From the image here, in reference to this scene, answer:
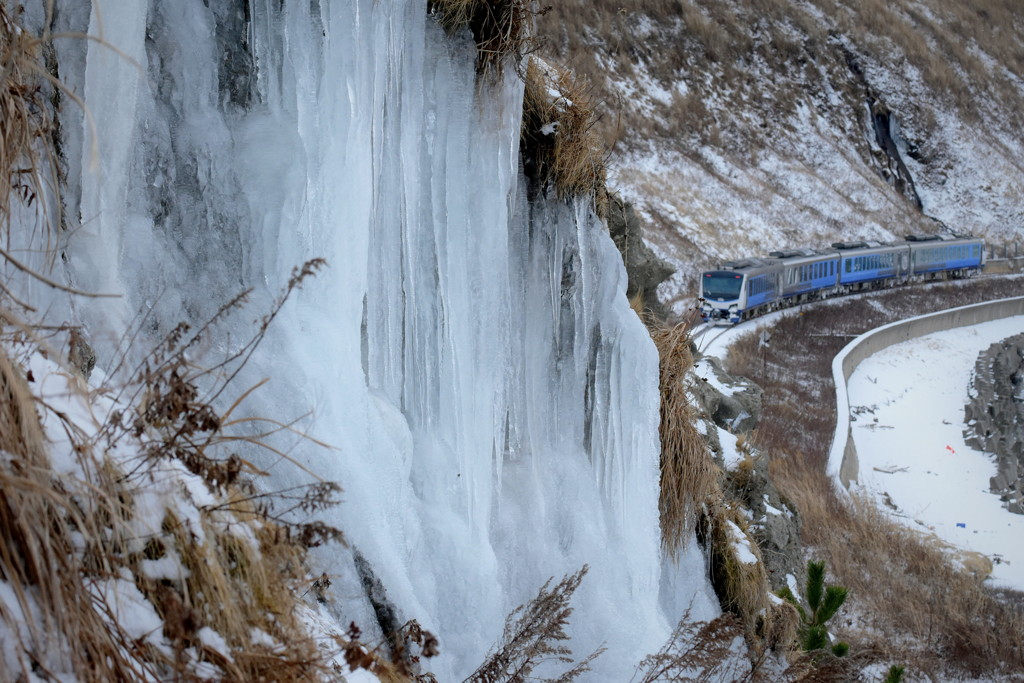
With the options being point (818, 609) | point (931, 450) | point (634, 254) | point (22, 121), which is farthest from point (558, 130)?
point (931, 450)

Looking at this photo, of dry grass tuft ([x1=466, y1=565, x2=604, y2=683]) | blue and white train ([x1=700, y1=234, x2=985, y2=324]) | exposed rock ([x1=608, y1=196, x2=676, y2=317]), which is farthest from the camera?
blue and white train ([x1=700, y1=234, x2=985, y2=324])

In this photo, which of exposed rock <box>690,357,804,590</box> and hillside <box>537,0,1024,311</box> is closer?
exposed rock <box>690,357,804,590</box>

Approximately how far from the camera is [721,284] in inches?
1024

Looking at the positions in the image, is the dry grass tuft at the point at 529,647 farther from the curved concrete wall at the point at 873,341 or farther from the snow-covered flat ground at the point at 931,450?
the curved concrete wall at the point at 873,341

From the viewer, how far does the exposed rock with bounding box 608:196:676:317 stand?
6.79 meters

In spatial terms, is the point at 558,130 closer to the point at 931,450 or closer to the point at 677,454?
the point at 677,454

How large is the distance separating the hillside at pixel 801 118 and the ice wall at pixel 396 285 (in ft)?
79.0

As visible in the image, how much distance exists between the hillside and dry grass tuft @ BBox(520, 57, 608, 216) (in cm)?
2417

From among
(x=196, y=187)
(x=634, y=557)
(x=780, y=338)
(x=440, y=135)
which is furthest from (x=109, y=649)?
(x=780, y=338)

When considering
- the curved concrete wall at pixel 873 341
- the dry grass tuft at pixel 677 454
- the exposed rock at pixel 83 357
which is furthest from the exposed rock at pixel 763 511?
the curved concrete wall at pixel 873 341

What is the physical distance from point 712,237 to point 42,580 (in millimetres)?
33456

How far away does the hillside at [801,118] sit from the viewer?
3666 cm

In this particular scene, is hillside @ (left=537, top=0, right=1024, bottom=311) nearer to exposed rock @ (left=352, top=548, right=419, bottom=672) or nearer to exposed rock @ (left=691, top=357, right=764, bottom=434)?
exposed rock @ (left=691, top=357, right=764, bottom=434)

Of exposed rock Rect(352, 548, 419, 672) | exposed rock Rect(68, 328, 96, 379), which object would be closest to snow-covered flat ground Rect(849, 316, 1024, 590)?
exposed rock Rect(352, 548, 419, 672)
